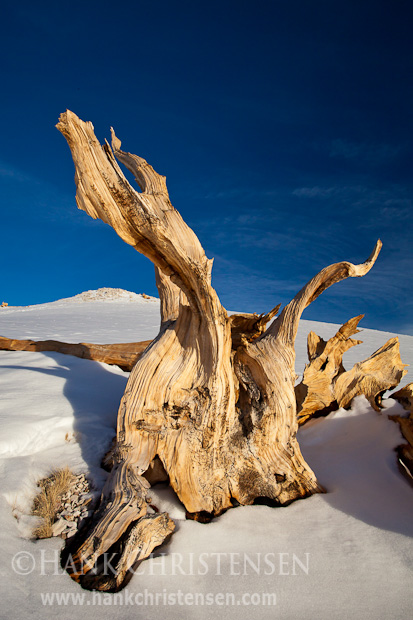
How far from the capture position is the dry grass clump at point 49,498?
245cm

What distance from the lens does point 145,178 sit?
3578 millimetres

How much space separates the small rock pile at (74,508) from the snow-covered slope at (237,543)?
123mm

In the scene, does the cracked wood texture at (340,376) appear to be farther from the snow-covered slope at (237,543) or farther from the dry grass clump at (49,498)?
the dry grass clump at (49,498)

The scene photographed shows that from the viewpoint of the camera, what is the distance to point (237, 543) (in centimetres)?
257

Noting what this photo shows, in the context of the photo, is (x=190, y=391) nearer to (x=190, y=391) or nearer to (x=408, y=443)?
(x=190, y=391)

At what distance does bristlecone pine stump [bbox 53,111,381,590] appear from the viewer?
8.32 ft

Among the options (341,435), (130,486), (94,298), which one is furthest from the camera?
(94,298)

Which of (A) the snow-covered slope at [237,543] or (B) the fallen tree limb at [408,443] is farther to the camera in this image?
(B) the fallen tree limb at [408,443]

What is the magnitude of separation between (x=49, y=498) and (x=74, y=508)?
20 centimetres

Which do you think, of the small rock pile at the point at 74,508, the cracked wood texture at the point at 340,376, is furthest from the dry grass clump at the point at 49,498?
the cracked wood texture at the point at 340,376

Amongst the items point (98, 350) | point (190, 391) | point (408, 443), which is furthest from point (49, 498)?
point (98, 350)

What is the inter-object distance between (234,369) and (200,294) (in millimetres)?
948

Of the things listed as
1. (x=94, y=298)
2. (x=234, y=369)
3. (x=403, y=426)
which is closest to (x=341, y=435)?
(x=403, y=426)

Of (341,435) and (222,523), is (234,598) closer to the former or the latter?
(222,523)
